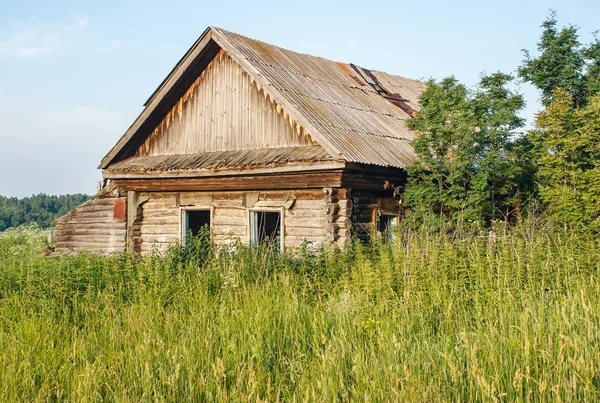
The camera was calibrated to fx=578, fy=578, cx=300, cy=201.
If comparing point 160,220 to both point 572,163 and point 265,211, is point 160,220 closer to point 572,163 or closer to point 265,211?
point 265,211

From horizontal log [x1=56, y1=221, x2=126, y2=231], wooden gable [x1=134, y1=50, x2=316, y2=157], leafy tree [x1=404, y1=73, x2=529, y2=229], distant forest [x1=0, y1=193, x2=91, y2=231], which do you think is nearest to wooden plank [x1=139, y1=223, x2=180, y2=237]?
horizontal log [x1=56, y1=221, x2=126, y2=231]

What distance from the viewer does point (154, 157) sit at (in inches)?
543

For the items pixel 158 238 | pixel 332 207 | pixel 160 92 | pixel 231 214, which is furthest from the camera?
pixel 158 238

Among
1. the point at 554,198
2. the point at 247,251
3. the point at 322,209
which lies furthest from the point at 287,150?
the point at 554,198

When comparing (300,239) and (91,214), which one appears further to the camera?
(91,214)

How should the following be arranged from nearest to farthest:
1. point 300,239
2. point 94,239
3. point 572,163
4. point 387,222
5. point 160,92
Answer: point 572,163 < point 300,239 < point 387,222 < point 160,92 < point 94,239

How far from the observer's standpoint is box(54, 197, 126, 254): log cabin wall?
14.4 meters

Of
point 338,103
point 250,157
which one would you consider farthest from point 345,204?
point 338,103

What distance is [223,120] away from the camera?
12805 millimetres

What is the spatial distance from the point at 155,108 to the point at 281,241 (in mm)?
4670

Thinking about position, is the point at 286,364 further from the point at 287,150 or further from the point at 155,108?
the point at 155,108

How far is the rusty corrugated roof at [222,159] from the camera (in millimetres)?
10820

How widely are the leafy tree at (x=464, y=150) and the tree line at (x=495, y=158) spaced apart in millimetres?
19

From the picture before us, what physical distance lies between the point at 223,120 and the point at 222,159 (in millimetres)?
1156
